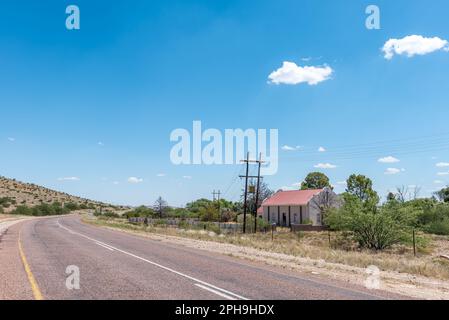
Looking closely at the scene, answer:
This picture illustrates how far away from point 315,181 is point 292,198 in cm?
3308

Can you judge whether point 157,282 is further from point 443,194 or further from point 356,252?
point 443,194

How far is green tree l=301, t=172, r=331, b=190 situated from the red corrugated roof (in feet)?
85.1

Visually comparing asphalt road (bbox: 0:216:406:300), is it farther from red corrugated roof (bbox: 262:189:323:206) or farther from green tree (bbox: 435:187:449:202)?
green tree (bbox: 435:187:449:202)

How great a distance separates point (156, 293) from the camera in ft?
30.7

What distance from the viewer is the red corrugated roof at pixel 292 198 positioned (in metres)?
63.9

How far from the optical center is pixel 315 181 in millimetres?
99375

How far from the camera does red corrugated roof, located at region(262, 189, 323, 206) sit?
6388 cm

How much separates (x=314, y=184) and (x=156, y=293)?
9262 centimetres

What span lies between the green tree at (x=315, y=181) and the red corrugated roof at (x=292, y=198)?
25939 mm

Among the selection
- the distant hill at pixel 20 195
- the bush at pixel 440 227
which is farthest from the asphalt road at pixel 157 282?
the distant hill at pixel 20 195

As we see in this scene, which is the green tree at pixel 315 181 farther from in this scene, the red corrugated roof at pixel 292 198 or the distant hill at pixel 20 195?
the distant hill at pixel 20 195
